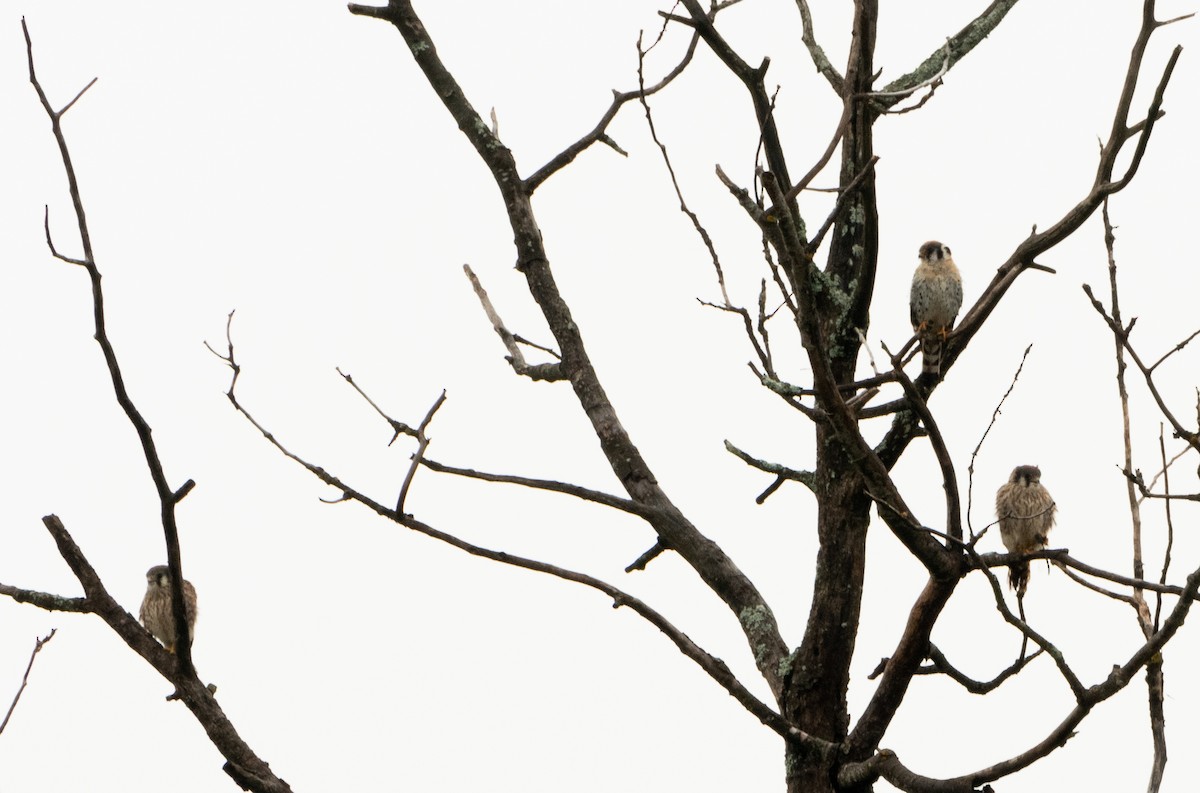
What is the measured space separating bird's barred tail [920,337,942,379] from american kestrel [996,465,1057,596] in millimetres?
2435

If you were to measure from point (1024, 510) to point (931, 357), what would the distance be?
2.81 meters

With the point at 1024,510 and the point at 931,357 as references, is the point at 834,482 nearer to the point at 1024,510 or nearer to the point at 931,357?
the point at 931,357

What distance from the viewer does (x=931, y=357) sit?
4828 millimetres

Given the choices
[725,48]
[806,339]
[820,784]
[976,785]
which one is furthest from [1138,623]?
[725,48]

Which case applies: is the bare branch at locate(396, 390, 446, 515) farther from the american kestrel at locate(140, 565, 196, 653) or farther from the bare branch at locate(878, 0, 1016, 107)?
the american kestrel at locate(140, 565, 196, 653)

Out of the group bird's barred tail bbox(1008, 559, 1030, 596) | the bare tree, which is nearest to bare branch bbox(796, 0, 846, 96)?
the bare tree

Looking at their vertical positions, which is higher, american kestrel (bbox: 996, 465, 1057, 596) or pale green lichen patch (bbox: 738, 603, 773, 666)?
american kestrel (bbox: 996, 465, 1057, 596)

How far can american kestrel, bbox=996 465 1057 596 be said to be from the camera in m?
7.27

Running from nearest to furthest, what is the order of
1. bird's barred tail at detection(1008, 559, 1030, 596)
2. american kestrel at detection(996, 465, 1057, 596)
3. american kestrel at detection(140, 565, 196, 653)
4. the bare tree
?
the bare tree < bird's barred tail at detection(1008, 559, 1030, 596) < american kestrel at detection(996, 465, 1057, 596) < american kestrel at detection(140, 565, 196, 653)

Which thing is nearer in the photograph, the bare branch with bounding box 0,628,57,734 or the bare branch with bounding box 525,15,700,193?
the bare branch with bounding box 0,628,57,734

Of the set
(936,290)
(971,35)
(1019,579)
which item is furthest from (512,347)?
(1019,579)

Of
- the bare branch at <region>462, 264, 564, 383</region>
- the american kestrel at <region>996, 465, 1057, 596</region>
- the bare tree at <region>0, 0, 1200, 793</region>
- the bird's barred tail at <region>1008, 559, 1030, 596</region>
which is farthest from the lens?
the american kestrel at <region>996, 465, 1057, 596</region>

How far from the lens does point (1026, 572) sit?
21.6 feet

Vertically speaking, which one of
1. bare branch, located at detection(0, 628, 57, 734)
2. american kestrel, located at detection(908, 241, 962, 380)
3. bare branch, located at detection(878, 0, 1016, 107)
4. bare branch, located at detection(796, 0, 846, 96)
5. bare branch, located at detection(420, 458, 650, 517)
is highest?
american kestrel, located at detection(908, 241, 962, 380)
